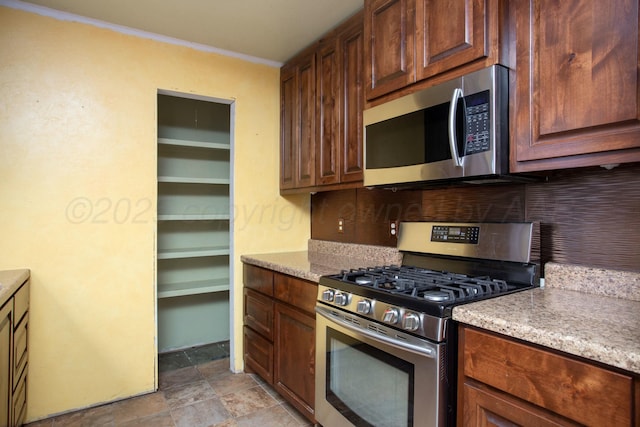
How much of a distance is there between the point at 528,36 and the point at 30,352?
9.61 feet

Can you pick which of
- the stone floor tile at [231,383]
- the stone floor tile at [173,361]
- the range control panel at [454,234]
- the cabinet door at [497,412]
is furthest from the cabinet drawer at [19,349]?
the range control panel at [454,234]

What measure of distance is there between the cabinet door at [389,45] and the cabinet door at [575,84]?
0.47 meters

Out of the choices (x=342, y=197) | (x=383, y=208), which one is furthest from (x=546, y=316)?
(x=342, y=197)

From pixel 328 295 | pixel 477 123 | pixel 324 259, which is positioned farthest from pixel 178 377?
pixel 477 123

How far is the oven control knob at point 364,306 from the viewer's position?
4.78 ft

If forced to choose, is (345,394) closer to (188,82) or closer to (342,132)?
(342,132)

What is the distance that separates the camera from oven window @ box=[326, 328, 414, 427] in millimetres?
1352

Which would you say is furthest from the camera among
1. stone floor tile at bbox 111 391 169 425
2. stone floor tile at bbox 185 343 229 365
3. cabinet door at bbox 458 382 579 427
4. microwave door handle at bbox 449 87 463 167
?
stone floor tile at bbox 185 343 229 365

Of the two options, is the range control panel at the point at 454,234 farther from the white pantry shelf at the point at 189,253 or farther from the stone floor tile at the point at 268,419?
the white pantry shelf at the point at 189,253

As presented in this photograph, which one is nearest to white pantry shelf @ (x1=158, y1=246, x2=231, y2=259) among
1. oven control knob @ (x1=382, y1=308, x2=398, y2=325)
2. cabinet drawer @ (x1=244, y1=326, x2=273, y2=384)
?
cabinet drawer @ (x1=244, y1=326, x2=273, y2=384)

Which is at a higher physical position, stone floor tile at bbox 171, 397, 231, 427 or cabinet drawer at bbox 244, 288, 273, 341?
cabinet drawer at bbox 244, 288, 273, 341

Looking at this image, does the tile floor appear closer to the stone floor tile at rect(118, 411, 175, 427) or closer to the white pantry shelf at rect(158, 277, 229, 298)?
the stone floor tile at rect(118, 411, 175, 427)

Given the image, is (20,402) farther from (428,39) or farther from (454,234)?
(428,39)

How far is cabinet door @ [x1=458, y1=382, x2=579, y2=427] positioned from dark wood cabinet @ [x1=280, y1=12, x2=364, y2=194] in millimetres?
1267
